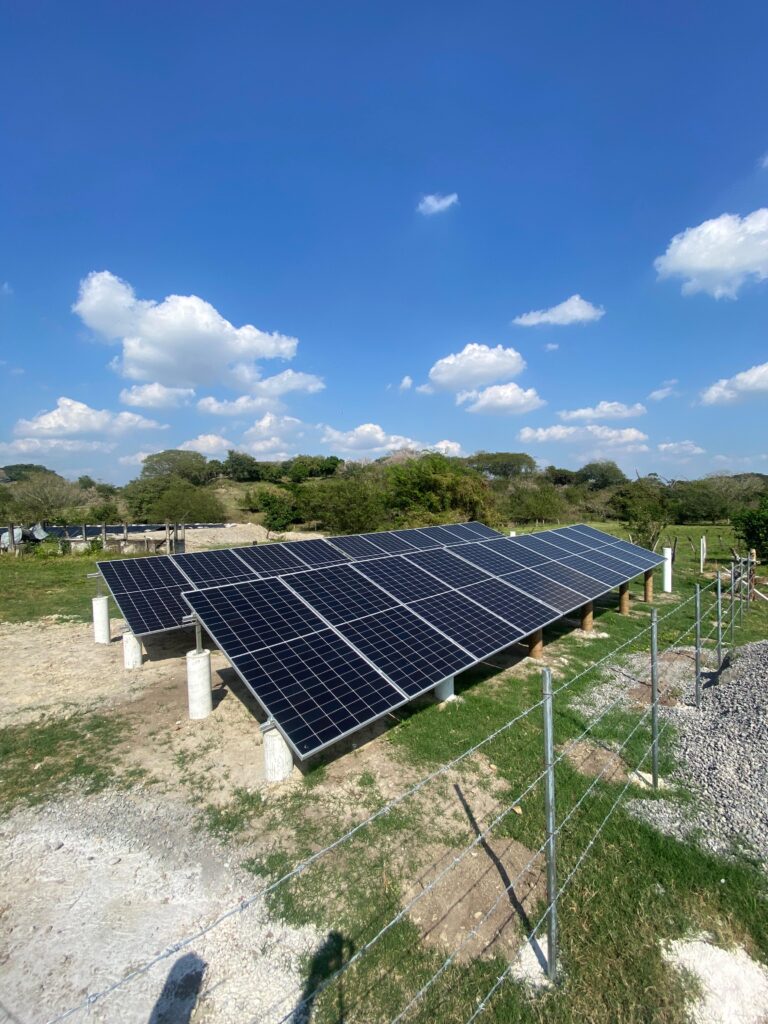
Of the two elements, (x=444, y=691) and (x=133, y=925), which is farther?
(x=444, y=691)

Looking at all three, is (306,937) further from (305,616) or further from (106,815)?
(305,616)

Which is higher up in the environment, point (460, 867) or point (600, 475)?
point (600, 475)

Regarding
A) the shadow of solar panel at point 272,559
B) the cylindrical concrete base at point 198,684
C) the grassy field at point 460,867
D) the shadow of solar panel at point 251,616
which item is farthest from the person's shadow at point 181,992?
the shadow of solar panel at point 272,559

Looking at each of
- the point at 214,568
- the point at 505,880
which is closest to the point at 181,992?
the point at 505,880

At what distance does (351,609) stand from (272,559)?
614cm

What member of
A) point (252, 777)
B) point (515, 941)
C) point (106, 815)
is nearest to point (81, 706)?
point (106, 815)

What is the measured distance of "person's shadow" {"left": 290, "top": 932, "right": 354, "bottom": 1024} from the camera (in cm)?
330

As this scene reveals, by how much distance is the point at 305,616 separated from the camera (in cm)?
764

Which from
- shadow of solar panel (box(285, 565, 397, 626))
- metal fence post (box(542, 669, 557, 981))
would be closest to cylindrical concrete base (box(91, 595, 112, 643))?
shadow of solar panel (box(285, 565, 397, 626))

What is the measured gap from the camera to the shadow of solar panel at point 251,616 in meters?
6.62

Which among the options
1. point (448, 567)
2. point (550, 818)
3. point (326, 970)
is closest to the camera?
point (550, 818)

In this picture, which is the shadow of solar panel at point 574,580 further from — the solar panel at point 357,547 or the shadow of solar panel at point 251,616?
the shadow of solar panel at point 251,616

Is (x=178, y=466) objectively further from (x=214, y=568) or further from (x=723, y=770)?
(x=723, y=770)

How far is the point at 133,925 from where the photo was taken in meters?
4.05
